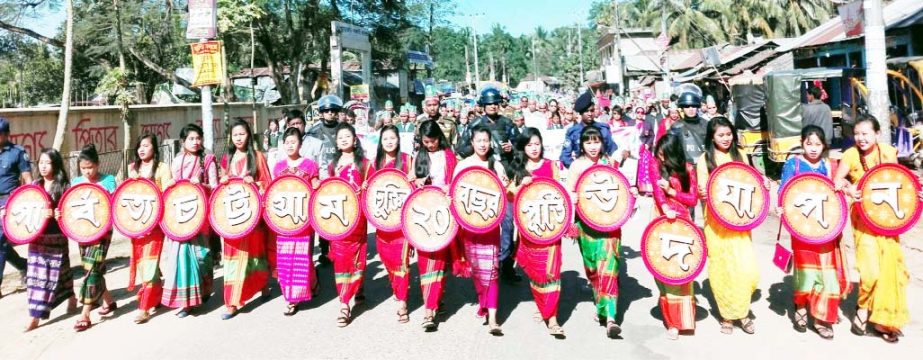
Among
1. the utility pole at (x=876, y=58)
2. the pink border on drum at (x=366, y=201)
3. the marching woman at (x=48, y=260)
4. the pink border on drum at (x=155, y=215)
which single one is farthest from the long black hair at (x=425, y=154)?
the utility pole at (x=876, y=58)

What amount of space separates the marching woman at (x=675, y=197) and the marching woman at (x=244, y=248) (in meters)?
3.00

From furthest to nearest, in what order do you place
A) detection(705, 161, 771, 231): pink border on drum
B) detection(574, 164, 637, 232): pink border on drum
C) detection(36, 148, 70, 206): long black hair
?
detection(36, 148, 70, 206): long black hair < detection(574, 164, 637, 232): pink border on drum < detection(705, 161, 771, 231): pink border on drum

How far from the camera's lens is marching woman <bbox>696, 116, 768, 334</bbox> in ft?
15.5

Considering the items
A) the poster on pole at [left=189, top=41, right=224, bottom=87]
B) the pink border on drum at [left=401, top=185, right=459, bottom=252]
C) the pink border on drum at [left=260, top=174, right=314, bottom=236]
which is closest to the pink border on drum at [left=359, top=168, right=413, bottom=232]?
the pink border on drum at [left=401, top=185, right=459, bottom=252]

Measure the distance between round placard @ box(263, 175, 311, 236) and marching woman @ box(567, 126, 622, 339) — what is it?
199 cm

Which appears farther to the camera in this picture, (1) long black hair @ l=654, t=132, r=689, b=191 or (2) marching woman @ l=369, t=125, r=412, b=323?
(2) marching woman @ l=369, t=125, r=412, b=323

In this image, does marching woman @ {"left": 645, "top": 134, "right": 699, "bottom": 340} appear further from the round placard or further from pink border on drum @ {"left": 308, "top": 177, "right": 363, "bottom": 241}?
the round placard

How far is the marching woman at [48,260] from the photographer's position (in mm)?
Result: 5504

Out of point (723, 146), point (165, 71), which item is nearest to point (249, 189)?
point (723, 146)

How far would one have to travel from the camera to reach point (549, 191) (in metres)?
4.90

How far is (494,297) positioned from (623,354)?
3.19 feet

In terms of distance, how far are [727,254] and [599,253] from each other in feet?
2.65

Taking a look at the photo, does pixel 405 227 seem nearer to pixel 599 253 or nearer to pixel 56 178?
pixel 599 253

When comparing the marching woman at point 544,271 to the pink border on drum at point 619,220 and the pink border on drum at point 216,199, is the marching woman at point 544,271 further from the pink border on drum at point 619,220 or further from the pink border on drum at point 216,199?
the pink border on drum at point 216,199
